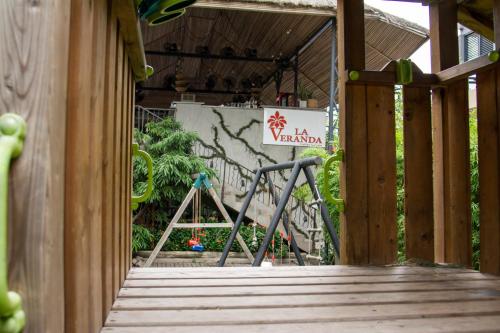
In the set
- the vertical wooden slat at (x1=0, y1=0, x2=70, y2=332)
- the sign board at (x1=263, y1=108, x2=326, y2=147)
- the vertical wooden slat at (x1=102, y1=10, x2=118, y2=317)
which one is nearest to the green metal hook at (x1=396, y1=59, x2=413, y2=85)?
the vertical wooden slat at (x1=102, y1=10, x2=118, y2=317)

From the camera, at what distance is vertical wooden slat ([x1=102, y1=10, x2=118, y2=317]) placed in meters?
1.58

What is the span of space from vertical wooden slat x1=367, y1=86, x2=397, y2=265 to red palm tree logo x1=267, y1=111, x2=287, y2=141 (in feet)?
23.3

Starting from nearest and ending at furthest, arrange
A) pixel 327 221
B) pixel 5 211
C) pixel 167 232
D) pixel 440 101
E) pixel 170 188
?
pixel 5 211
pixel 440 101
pixel 327 221
pixel 167 232
pixel 170 188

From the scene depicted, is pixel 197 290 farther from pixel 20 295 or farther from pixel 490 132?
pixel 490 132

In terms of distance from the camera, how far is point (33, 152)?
2.83ft

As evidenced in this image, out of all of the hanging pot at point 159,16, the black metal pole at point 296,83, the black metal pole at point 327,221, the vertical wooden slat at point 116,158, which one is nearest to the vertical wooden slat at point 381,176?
the hanging pot at point 159,16

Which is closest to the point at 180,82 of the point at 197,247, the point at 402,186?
the point at 197,247

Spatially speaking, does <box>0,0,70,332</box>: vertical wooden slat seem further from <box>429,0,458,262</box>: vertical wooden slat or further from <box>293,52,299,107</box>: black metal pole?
<box>293,52,299,107</box>: black metal pole

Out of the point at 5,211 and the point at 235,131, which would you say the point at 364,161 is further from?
the point at 235,131

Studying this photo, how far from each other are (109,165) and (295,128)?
28.9 ft

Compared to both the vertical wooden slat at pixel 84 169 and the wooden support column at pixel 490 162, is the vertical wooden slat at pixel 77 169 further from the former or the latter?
the wooden support column at pixel 490 162

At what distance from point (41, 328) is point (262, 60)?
11891 millimetres

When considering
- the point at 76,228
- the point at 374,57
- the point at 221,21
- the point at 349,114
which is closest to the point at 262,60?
the point at 221,21

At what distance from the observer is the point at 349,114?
2.96 meters
